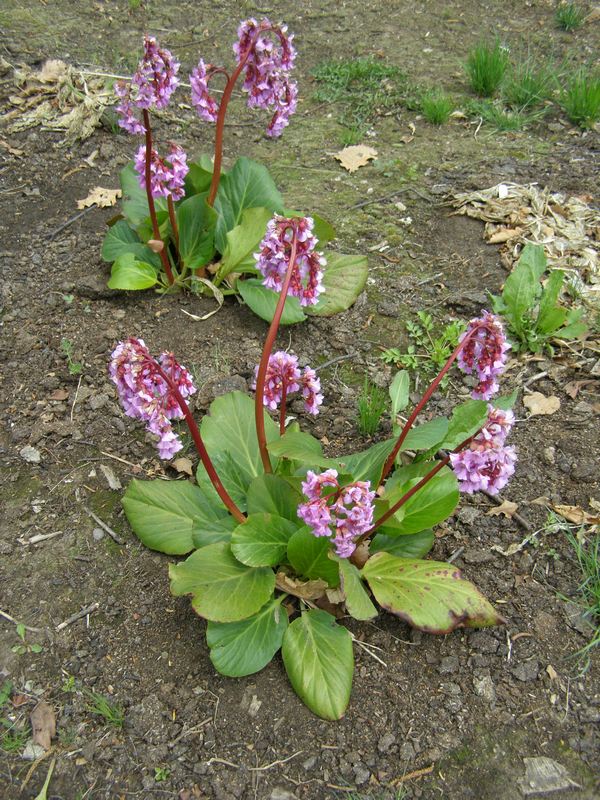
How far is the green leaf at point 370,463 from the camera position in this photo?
2.56m

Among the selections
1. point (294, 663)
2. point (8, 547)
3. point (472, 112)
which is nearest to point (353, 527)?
point (294, 663)

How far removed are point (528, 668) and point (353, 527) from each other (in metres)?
0.84

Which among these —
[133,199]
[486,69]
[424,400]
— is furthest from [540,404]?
[486,69]

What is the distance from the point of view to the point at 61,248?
4062 millimetres

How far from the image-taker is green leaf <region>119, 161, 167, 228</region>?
12.2ft

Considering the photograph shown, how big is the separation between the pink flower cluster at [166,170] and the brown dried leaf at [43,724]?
2.17 metres

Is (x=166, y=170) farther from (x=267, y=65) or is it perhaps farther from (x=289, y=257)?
(x=289, y=257)

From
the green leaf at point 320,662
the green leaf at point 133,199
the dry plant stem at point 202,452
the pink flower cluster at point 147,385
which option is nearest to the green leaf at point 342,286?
the green leaf at point 133,199

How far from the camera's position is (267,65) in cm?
319

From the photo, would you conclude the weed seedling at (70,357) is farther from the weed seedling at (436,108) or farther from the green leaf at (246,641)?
the weed seedling at (436,108)

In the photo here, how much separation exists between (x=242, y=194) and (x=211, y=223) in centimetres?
26

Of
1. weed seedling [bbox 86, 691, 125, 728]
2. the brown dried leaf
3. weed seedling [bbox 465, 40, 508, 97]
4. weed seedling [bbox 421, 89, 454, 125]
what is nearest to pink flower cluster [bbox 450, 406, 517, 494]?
weed seedling [bbox 86, 691, 125, 728]

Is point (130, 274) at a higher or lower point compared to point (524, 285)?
lower

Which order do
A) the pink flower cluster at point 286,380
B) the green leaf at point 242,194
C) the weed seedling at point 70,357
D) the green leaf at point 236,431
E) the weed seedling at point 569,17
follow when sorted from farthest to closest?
the weed seedling at point 569,17, the green leaf at point 242,194, the weed seedling at point 70,357, the green leaf at point 236,431, the pink flower cluster at point 286,380
